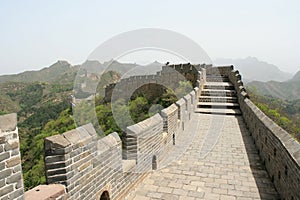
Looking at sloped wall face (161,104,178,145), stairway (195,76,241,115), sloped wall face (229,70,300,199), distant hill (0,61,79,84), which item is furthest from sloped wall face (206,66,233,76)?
distant hill (0,61,79,84)

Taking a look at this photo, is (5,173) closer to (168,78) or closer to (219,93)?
(219,93)

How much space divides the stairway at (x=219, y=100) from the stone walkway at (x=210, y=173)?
3.65 meters

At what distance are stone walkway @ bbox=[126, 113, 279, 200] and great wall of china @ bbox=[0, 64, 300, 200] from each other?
0.05 ft

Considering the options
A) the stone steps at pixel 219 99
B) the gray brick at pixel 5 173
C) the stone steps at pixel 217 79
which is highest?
the stone steps at pixel 217 79

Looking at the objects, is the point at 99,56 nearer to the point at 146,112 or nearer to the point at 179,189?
the point at 179,189

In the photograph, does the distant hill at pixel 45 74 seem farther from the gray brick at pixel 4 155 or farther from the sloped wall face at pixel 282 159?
the gray brick at pixel 4 155

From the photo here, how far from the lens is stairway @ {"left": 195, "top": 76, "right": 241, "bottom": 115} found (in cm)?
1182

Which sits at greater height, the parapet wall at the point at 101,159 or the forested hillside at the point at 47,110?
the parapet wall at the point at 101,159

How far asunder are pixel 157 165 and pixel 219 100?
8547 mm

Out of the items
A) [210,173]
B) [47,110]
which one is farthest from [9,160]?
[47,110]

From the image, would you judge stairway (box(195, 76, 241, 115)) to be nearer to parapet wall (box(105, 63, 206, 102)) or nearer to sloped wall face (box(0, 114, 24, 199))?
parapet wall (box(105, 63, 206, 102))

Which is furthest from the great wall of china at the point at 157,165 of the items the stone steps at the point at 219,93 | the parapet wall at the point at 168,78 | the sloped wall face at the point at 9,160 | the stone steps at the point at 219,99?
the parapet wall at the point at 168,78

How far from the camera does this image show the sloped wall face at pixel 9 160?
187 centimetres

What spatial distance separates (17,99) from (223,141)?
52630 millimetres
